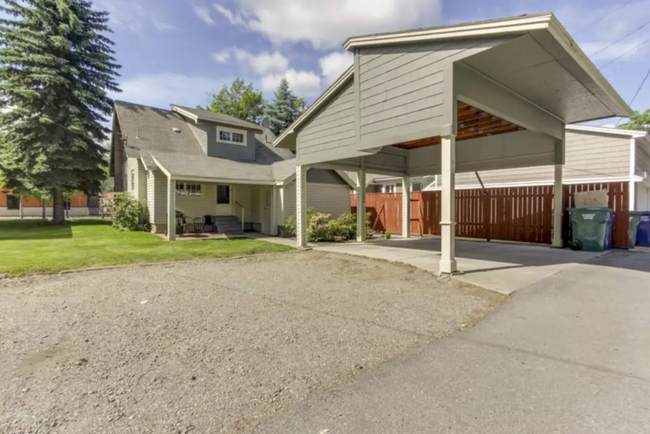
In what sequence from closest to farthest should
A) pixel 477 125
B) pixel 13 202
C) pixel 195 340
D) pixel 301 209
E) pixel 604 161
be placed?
pixel 195 340 < pixel 477 125 < pixel 301 209 < pixel 604 161 < pixel 13 202

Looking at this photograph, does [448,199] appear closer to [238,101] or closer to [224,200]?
[224,200]

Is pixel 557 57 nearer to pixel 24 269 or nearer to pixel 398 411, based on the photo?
pixel 398 411

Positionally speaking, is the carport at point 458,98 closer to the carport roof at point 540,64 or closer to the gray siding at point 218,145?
the carport roof at point 540,64

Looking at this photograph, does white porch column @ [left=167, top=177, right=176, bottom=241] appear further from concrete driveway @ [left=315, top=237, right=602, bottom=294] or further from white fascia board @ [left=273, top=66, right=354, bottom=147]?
concrete driveway @ [left=315, top=237, right=602, bottom=294]

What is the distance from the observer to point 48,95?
17.2 meters

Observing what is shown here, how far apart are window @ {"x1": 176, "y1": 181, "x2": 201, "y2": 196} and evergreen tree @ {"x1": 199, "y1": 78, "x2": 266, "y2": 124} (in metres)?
24.0

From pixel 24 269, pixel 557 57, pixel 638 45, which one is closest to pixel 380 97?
pixel 557 57

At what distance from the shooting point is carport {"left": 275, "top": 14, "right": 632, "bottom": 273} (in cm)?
579

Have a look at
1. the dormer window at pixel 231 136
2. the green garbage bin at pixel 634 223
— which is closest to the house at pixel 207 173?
the dormer window at pixel 231 136

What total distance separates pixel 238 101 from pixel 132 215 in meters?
26.5

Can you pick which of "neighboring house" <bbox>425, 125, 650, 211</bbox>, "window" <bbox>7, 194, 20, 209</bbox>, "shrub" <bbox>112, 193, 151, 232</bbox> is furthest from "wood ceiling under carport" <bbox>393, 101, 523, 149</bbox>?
"window" <bbox>7, 194, 20, 209</bbox>

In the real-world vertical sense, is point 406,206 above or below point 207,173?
below

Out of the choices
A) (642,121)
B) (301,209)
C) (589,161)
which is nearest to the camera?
(301,209)

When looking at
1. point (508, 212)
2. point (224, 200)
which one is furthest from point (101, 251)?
point (508, 212)
